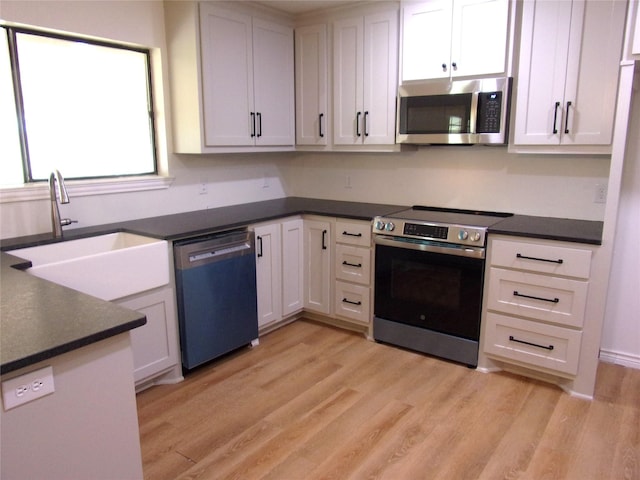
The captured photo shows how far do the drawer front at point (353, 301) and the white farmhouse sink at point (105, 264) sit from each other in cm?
135

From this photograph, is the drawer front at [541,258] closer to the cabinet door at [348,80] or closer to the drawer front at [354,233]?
the drawer front at [354,233]

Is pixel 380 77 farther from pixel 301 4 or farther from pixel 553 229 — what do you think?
pixel 553 229

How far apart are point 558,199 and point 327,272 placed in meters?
1.67

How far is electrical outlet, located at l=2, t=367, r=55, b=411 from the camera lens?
3.84ft

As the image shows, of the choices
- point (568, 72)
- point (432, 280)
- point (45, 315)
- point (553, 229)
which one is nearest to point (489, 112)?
point (568, 72)

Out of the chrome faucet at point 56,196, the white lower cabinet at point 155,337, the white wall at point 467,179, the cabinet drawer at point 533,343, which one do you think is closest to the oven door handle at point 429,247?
the cabinet drawer at point 533,343

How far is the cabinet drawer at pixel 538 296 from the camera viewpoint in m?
2.61

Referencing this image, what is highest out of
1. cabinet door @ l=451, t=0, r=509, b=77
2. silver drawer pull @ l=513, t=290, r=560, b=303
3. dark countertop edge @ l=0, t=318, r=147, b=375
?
cabinet door @ l=451, t=0, r=509, b=77

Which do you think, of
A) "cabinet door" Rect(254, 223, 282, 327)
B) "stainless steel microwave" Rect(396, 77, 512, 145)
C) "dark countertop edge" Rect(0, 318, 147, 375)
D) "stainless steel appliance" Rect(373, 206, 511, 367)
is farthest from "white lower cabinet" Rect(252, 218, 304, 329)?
"dark countertop edge" Rect(0, 318, 147, 375)

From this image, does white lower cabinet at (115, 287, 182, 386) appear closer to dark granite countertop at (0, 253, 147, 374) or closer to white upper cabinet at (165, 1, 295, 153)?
dark granite countertop at (0, 253, 147, 374)

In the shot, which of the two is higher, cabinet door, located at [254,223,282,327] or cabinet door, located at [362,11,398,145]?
cabinet door, located at [362,11,398,145]

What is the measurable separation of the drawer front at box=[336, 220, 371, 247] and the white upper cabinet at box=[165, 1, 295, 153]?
35.9 inches

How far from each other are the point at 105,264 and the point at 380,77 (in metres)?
2.27

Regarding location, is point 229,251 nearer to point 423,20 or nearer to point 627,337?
point 423,20
